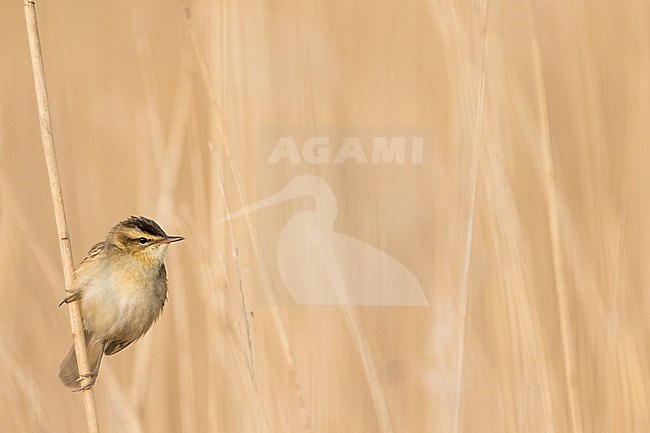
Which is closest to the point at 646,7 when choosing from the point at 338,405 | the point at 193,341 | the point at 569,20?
the point at 569,20

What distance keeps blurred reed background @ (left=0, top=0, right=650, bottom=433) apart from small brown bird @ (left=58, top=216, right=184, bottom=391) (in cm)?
16

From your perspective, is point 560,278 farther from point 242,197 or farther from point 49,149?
point 49,149

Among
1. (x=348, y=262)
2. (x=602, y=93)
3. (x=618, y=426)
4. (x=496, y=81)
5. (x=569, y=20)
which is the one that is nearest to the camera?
(x=618, y=426)

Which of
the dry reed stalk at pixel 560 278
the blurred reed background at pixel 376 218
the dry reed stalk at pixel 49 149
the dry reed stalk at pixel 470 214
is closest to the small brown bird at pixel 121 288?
the blurred reed background at pixel 376 218

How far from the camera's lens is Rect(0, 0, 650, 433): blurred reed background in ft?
6.23

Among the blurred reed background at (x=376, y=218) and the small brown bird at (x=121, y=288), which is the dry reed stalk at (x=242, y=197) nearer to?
the blurred reed background at (x=376, y=218)

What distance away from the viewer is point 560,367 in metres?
2.37

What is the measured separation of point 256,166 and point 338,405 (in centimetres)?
77

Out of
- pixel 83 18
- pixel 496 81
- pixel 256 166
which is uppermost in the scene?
pixel 83 18

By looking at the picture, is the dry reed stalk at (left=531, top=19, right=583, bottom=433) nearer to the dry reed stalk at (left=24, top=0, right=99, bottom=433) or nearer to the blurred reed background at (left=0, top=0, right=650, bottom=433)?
the blurred reed background at (left=0, top=0, right=650, bottom=433)

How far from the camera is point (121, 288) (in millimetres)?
1688

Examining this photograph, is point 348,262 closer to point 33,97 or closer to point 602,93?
point 602,93

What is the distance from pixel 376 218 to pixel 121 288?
0.95 meters

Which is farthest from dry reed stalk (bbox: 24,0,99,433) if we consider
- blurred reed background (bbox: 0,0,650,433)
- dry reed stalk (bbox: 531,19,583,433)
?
dry reed stalk (bbox: 531,19,583,433)
